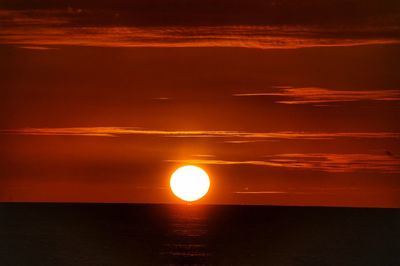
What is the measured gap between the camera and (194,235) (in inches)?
164

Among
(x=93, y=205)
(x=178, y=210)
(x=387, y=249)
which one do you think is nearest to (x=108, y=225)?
(x=93, y=205)

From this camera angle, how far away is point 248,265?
13.4ft

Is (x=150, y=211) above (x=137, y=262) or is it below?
above

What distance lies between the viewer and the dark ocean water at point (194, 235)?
411 cm

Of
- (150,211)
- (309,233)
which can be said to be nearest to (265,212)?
(309,233)

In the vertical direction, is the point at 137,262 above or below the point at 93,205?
below

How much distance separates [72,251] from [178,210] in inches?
24.6

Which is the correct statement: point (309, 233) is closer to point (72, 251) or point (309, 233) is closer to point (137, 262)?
point (137, 262)

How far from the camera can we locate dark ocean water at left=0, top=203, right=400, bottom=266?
4.11 metres

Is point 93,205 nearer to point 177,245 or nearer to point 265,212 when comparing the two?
point 177,245

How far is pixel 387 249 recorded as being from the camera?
4125mm

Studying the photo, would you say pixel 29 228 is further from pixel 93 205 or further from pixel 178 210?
pixel 178 210

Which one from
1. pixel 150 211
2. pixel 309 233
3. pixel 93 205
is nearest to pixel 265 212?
pixel 309 233

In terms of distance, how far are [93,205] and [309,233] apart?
1.22 metres
